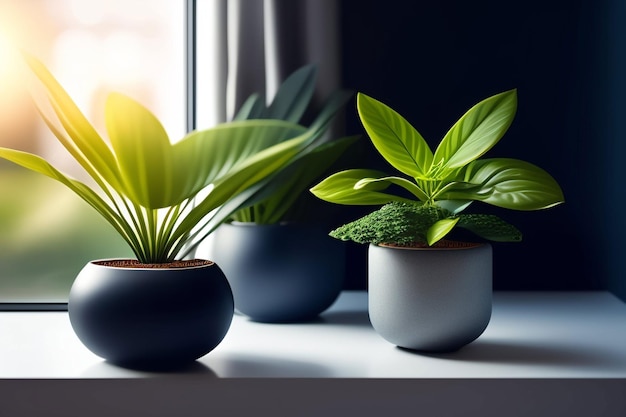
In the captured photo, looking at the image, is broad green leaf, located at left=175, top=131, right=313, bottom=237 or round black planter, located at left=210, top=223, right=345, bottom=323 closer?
broad green leaf, located at left=175, top=131, right=313, bottom=237

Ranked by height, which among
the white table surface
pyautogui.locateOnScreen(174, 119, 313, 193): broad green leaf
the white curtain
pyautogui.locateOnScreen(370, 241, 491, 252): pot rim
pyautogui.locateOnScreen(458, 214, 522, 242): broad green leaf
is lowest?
the white table surface

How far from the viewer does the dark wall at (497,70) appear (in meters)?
1.41

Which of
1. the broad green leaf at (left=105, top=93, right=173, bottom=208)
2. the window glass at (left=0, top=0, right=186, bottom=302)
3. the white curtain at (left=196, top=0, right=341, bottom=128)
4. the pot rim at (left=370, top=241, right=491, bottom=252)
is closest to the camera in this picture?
the broad green leaf at (left=105, top=93, right=173, bottom=208)

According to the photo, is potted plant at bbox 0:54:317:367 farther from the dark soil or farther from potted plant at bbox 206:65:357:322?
potted plant at bbox 206:65:357:322

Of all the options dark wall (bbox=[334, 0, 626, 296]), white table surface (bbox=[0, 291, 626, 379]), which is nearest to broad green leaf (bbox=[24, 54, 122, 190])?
white table surface (bbox=[0, 291, 626, 379])

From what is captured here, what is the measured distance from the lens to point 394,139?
987 millimetres

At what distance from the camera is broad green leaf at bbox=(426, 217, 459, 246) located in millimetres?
869

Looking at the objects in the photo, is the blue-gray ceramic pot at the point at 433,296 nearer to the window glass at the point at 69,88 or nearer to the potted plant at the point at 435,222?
the potted plant at the point at 435,222

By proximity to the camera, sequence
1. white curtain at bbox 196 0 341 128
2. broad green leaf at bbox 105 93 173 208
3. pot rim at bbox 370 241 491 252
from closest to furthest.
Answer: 1. broad green leaf at bbox 105 93 173 208
2. pot rim at bbox 370 241 491 252
3. white curtain at bbox 196 0 341 128

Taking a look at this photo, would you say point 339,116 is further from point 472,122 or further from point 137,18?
point 137,18

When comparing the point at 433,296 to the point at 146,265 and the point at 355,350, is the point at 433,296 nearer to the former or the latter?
the point at 355,350

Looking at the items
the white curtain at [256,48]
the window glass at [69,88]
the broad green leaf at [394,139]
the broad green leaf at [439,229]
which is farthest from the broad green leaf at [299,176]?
the window glass at [69,88]

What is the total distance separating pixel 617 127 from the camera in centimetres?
133

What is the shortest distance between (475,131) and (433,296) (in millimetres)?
219
